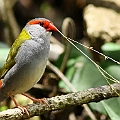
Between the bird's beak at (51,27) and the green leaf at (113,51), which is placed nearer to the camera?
the bird's beak at (51,27)

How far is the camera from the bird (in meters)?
3.05

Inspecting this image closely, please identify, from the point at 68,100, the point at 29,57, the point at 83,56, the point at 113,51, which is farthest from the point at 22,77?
the point at 83,56

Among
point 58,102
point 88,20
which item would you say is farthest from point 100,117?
point 58,102

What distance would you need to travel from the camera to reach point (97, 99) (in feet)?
10.3

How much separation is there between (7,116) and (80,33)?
15.2 feet

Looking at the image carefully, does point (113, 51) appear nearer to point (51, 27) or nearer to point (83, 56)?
point (83, 56)

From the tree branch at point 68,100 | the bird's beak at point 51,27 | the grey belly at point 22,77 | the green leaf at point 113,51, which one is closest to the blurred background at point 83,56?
the green leaf at point 113,51

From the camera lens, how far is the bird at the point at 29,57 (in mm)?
3051

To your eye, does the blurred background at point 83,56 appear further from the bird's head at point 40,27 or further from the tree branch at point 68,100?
the bird's head at point 40,27

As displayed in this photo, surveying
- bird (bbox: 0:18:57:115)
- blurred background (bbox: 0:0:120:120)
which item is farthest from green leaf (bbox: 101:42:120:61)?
bird (bbox: 0:18:57:115)

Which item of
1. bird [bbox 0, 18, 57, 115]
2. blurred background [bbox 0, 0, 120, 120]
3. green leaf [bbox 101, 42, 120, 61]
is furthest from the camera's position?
green leaf [bbox 101, 42, 120, 61]

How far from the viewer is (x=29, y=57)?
304 cm

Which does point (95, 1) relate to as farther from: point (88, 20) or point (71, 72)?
point (71, 72)

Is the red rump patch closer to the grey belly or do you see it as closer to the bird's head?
the bird's head
